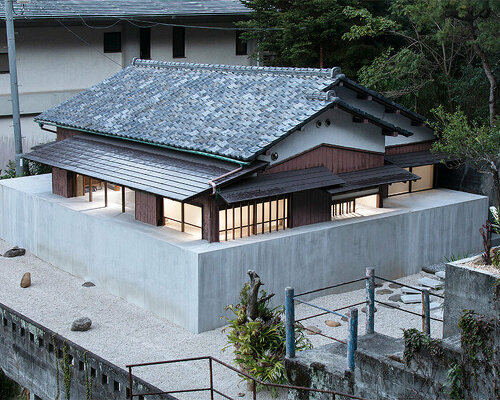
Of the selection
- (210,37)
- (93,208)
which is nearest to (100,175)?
(93,208)

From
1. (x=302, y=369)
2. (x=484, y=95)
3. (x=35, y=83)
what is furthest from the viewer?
(x=35, y=83)

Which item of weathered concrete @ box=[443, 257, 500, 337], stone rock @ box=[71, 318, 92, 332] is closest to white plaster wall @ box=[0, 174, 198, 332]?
stone rock @ box=[71, 318, 92, 332]

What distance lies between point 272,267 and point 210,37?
21.7 m

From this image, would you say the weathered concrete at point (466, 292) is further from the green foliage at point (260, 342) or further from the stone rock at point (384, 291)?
the stone rock at point (384, 291)

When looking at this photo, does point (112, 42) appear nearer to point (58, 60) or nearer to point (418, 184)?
point (58, 60)

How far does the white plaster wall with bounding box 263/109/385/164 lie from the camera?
67.3 feet

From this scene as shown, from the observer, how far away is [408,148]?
25266 mm

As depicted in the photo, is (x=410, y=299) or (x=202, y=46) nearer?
(x=410, y=299)

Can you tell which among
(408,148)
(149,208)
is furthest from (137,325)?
(408,148)

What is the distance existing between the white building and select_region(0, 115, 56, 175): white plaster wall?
0.04 m

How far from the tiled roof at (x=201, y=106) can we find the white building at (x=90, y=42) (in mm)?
8387

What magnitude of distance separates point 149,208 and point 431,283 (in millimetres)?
7497

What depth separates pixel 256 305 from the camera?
15.8 metres

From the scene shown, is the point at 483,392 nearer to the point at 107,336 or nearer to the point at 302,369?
the point at 302,369
